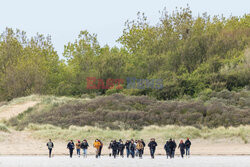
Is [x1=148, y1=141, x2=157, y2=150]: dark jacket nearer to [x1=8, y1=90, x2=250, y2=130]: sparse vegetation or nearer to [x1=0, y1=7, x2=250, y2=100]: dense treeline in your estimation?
[x1=8, y1=90, x2=250, y2=130]: sparse vegetation

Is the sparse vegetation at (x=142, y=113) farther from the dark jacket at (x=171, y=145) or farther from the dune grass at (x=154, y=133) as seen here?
the dark jacket at (x=171, y=145)

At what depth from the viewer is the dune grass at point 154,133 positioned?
119 ft

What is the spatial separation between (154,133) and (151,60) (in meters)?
26.4

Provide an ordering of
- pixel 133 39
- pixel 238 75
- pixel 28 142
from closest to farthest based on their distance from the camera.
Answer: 1. pixel 28 142
2. pixel 238 75
3. pixel 133 39

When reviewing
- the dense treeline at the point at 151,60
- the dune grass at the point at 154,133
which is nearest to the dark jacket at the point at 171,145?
the dune grass at the point at 154,133

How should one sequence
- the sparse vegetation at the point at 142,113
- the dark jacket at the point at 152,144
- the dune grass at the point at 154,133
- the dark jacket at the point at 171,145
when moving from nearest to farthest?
the dark jacket at the point at 152,144 → the dark jacket at the point at 171,145 → the dune grass at the point at 154,133 → the sparse vegetation at the point at 142,113

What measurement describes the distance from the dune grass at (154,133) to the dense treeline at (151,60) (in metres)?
15.1

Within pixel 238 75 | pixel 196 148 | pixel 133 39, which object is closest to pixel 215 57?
pixel 238 75

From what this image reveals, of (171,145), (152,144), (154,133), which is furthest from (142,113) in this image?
(152,144)

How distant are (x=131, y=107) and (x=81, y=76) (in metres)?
18.3

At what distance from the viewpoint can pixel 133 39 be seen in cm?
6950

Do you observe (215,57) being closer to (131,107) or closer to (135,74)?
(135,74)

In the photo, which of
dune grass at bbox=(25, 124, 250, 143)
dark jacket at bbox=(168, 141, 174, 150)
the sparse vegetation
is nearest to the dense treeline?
the sparse vegetation

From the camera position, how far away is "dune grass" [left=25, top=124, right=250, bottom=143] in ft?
119
